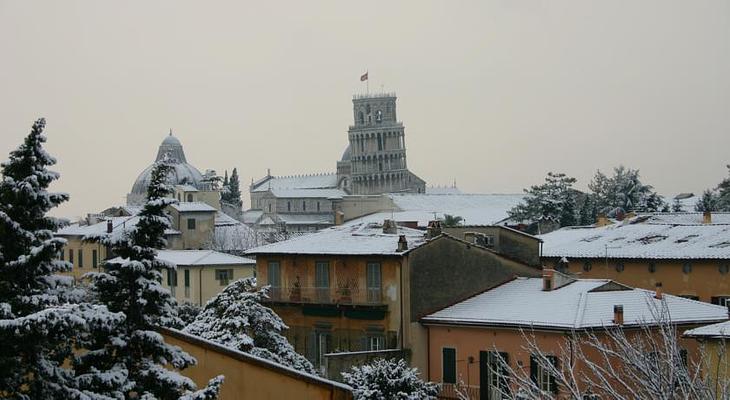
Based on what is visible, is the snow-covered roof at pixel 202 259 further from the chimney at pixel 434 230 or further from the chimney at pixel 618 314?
the chimney at pixel 618 314

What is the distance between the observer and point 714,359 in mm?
28375

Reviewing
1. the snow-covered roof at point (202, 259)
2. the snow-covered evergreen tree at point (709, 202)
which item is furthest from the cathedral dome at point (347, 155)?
the snow-covered roof at point (202, 259)

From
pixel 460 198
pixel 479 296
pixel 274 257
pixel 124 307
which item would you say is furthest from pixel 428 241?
pixel 460 198

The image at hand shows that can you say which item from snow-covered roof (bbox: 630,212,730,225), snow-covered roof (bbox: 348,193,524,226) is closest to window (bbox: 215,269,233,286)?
snow-covered roof (bbox: 630,212,730,225)

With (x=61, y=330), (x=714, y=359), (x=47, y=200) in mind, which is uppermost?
(x=47, y=200)

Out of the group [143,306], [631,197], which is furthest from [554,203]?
[143,306]

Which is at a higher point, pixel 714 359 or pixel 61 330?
pixel 61 330

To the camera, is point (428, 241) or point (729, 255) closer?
point (428, 241)

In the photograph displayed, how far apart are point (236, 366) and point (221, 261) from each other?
5218cm

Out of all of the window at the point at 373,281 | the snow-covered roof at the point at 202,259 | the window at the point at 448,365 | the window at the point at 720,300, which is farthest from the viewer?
the snow-covered roof at the point at 202,259

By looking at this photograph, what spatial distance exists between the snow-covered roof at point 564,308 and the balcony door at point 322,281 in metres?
3.71

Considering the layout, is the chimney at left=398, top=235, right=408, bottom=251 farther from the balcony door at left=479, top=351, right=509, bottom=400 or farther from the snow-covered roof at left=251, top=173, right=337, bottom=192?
the snow-covered roof at left=251, top=173, right=337, bottom=192

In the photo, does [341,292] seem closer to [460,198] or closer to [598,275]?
[598,275]

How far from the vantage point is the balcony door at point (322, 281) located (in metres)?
40.4
